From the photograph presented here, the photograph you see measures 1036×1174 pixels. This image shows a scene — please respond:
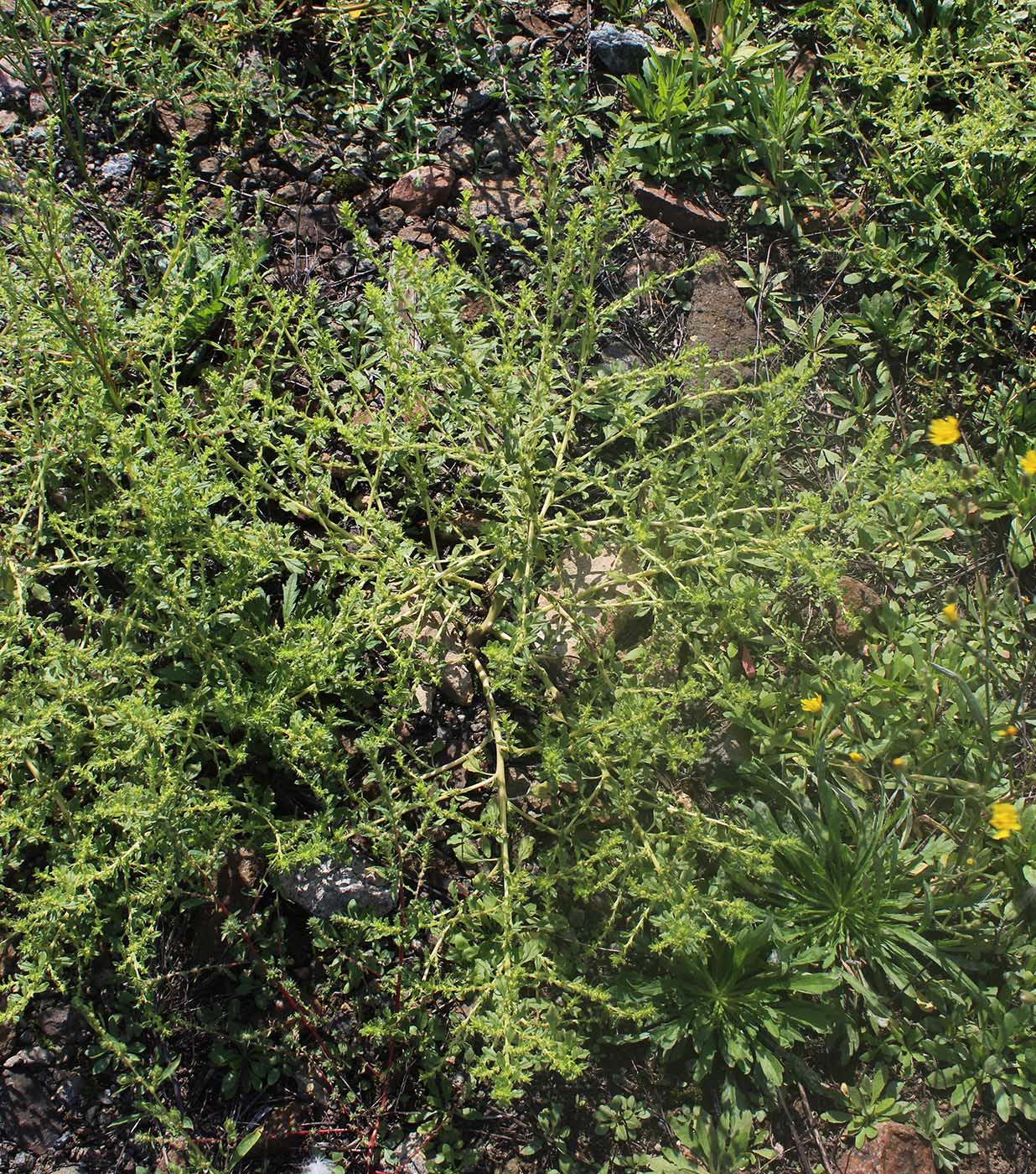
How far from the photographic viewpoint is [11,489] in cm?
284

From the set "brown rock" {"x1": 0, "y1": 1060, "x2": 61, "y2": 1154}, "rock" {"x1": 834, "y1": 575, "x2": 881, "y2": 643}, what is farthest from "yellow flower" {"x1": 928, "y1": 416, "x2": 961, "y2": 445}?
"brown rock" {"x1": 0, "y1": 1060, "x2": 61, "y2": 1154}

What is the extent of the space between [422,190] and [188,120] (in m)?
0.84

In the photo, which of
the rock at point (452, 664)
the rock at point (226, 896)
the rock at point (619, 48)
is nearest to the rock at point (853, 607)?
the rock at point (452, 664)

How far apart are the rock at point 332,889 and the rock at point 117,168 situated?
2.35m

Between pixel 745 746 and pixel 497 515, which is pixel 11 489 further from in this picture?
pixel 745 746

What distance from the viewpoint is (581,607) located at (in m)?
2.79

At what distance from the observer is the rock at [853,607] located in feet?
9.39

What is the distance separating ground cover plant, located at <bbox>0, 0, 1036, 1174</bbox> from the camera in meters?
2.36

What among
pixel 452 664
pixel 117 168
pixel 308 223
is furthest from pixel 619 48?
pixel 452 664

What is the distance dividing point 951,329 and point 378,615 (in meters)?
2.08

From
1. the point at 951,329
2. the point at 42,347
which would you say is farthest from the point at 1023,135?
the point at 42,347

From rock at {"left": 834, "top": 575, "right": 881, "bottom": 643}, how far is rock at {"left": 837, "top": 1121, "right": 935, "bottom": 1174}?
1261mm

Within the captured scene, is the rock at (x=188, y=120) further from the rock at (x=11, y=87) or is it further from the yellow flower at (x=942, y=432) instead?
the yellow flower at (x=942, y=432)

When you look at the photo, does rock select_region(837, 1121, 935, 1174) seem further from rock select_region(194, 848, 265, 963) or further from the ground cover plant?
rock select_region(194, 848, 265, 963)
